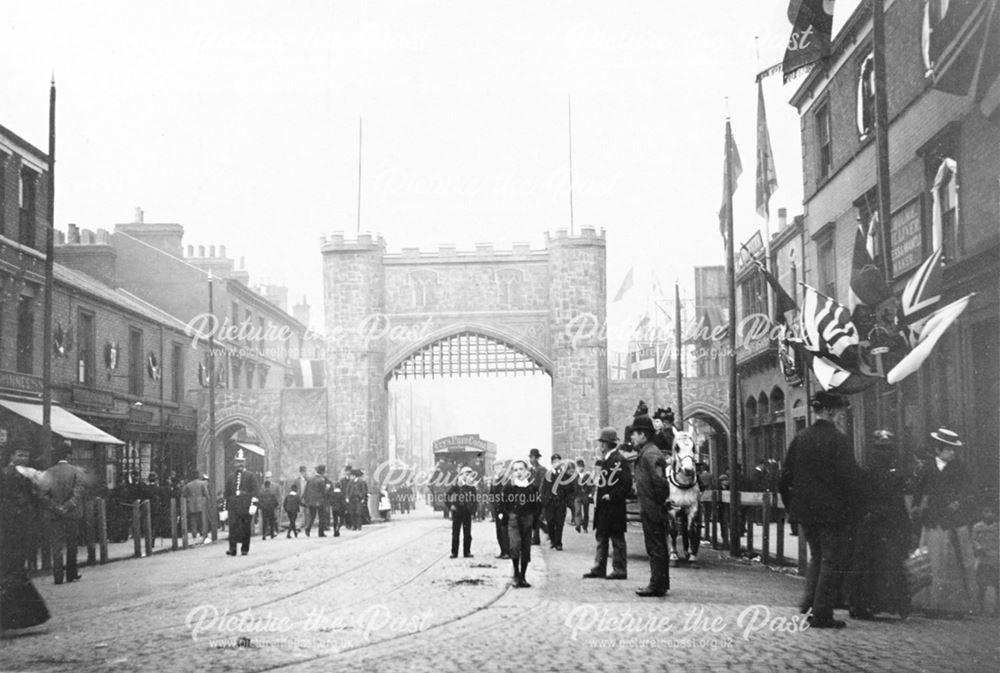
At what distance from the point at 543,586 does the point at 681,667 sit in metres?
5.35

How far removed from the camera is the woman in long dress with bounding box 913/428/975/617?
9.27 metres

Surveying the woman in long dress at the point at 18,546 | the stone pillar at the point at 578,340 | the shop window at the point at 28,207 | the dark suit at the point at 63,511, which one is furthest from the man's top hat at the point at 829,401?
the stone pillar at the point at 578,340

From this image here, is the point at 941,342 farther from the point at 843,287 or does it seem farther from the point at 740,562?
the point at 843,287

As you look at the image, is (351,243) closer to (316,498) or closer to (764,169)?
(316,498)

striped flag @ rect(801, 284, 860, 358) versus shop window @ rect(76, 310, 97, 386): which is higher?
shop window @ rect(76, 310, 97, 386)

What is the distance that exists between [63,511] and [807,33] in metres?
10.4

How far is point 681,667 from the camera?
7176mm

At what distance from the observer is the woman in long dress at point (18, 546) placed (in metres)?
8.88

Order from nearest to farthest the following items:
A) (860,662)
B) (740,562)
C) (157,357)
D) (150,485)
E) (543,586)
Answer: (860,662) < (543,586) < (740,562) < (150,485) < (157,357)

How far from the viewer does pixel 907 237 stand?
16.0 metres

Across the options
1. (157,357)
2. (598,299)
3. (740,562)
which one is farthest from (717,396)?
(740,562)

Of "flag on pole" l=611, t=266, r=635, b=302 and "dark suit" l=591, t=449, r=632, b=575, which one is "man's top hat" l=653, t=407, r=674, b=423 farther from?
"flag on pole" l=611, t=266, r=635, b=302

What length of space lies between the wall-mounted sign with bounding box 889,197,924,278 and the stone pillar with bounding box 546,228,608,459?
23804mm

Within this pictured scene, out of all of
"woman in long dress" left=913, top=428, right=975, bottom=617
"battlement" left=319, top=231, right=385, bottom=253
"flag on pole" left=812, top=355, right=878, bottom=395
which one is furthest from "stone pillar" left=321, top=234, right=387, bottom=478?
"woman in long dress" left=913, top=428, right=975, bottom=617
